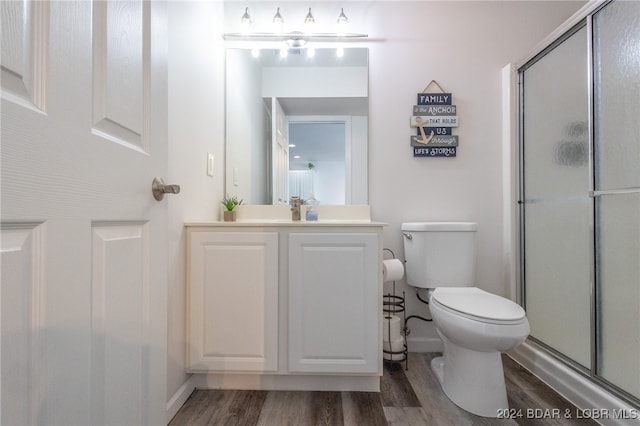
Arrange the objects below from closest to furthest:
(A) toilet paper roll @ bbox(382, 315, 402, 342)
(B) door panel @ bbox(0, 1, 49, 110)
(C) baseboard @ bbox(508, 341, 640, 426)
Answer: (B) door panel @ bbox(0, 1, 49, 110), (C) baseboard @ bbox(508, 341, 640, 426), (A) toilet paper roll @ bbox(382, 315, 402, 342)

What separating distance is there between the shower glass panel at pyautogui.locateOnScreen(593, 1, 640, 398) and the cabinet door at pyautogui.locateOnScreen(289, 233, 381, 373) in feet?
3.29

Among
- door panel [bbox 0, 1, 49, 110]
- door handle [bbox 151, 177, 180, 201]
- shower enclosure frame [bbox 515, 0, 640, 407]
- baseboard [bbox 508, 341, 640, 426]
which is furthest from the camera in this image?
shower enclosure frame [bbox 515, 0, 640, 407]

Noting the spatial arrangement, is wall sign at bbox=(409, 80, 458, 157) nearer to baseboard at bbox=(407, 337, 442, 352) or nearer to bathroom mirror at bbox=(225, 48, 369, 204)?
bathroom mirror at bbox=(225, 48, 369, 204)

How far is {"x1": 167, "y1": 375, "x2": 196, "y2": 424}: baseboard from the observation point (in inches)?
48.9

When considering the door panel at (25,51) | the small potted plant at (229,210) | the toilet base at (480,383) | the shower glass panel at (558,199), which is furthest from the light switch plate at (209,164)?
the shower glass panel at (558,199)

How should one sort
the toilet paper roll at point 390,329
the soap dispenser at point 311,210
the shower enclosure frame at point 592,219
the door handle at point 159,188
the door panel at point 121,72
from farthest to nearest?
the soap dispenser at point 311,210
the toilet paper roll at point 390,329
the shower enclosure frame at point 592,219
the door handle at point 159,188
the door panel at point 121,72

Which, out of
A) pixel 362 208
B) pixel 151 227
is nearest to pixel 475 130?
pixel 362 208

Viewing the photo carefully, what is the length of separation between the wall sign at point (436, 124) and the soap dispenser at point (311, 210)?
2.54 ft

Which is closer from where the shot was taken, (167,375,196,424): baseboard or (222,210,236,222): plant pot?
(167,375,196,424): baseboard

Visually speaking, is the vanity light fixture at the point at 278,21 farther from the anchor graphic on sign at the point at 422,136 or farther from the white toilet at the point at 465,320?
the white toilet at the point at 465,320

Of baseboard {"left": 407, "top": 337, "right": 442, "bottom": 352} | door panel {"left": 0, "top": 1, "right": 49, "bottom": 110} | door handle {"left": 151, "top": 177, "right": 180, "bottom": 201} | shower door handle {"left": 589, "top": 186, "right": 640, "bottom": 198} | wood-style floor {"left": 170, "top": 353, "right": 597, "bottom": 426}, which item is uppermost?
door panel {"left": 0, "top": 1, "right": 49, "bottom": 110}

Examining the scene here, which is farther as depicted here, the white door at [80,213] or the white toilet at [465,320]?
the white toilet at [465,320]

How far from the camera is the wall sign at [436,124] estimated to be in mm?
1935

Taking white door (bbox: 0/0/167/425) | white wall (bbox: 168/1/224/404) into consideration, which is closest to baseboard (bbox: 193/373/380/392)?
white wall (bbox: 168/1/224/404)
